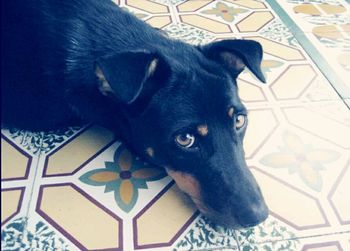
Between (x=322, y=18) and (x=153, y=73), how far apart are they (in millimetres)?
1937

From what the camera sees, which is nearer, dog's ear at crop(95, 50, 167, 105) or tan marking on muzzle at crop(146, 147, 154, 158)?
dog's ear at crop(95, 50, 167, 105)

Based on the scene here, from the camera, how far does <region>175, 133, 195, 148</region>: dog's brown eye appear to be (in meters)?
1.29

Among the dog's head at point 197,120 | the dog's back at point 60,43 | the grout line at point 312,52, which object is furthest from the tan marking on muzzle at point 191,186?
the grout line at point 312,52

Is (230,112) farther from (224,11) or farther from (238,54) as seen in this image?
(224,11)

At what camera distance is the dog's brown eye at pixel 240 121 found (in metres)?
1.40

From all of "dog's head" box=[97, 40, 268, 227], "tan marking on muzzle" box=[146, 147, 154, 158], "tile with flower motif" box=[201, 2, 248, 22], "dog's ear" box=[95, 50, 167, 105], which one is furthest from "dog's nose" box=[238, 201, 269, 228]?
"tile with flower motif" box=[201, 2, 248, 22]

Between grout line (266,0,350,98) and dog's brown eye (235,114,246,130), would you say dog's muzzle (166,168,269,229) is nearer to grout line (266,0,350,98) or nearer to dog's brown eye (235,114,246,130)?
dog's brown eye (235,114,246,130)

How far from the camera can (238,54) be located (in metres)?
1.41

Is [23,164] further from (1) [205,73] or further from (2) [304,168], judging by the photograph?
(2) [304,168]

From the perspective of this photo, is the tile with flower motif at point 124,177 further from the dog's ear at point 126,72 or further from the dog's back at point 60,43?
the dog's ear at point 126,72

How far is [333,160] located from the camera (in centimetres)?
172

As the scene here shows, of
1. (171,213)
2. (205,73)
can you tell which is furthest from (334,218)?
(205,73)

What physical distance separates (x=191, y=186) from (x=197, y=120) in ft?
0.86

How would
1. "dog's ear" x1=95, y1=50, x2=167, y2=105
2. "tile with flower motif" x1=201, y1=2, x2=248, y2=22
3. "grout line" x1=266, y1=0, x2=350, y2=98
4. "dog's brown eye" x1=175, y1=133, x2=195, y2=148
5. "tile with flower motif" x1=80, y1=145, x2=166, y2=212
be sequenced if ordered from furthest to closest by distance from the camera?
"tile with flower motif" x1=201, y1=2, x2=248, y2=22, "grout line" x1=266, y1=0, x2=350, y2=98, "tile with flower motif" x1=80, y1=145, x2=166, y2=212, "dog's brown eye" x1=175, y1=133, x2=195, y2=148, "dog's ear" x1=95, y1=50, x2=167, y2=105
